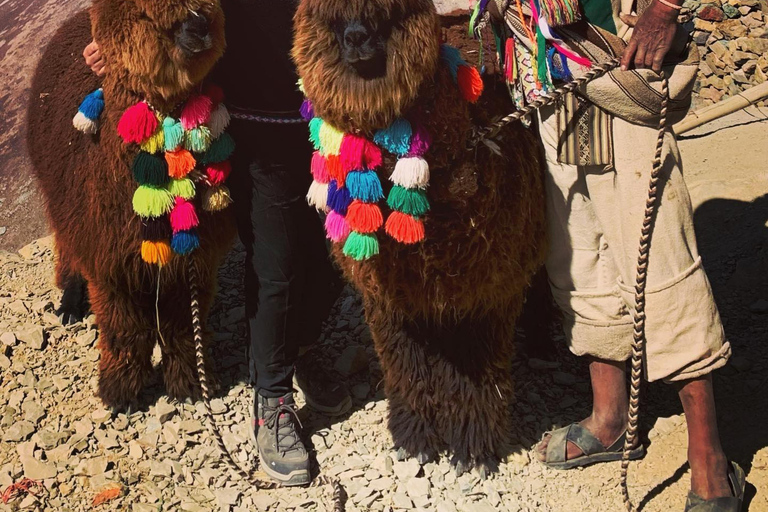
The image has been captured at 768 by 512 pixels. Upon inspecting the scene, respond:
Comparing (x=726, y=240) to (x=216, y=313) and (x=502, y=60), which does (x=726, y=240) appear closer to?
(x=502, y=60)

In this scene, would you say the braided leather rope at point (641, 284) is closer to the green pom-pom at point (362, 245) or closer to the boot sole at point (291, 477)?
the green pom-pom at point (362, 245)

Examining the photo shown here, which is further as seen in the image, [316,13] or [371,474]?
[371,474]

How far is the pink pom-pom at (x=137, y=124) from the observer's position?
248cm

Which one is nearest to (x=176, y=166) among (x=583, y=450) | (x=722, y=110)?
(x=583, y=450)

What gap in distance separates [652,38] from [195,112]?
1.39 metres

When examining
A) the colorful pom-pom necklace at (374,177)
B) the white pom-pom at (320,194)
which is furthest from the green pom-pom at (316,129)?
the white pom-pom at (320,194)

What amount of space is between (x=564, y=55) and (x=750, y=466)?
159 centimetres

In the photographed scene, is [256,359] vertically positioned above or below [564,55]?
below

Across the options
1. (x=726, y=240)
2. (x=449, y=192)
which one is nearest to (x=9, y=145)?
(x=449, y=192)

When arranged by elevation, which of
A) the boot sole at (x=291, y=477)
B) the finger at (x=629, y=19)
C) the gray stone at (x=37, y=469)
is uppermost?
the finger at (x=629, y=19)

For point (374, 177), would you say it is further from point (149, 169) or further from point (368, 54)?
point (149, 169)

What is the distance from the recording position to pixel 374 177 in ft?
6.98

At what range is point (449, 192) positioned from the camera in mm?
2195

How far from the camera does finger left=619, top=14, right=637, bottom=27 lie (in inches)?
87.4
